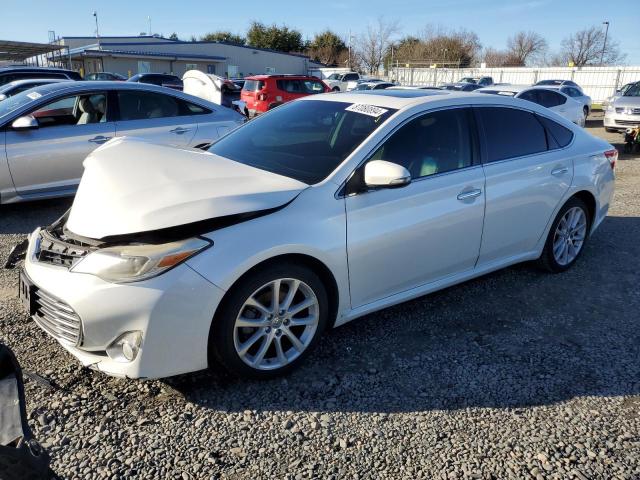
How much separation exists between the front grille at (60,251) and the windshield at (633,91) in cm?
1739

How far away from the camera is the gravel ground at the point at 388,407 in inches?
95.3

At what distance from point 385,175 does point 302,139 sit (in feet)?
3.12

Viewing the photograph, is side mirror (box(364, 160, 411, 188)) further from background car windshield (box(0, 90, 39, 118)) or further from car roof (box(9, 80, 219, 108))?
background car windshield (box(0, 90, 39, 118))

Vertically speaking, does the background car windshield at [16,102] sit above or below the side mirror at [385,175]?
above

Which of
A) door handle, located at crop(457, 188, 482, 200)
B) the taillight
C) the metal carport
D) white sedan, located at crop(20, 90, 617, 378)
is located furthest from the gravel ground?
the metal carport

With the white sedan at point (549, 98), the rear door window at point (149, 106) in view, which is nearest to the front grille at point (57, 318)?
the rear door window at point (149, 106)

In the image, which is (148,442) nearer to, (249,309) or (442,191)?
(249,309)

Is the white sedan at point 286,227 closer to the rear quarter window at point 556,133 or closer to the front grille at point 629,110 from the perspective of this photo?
the rear quarter window at point 556,133

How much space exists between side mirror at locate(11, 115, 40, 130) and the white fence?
112 feet

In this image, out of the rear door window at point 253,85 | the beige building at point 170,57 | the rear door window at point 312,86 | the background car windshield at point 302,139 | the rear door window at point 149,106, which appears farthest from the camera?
the beige building at point 170,57

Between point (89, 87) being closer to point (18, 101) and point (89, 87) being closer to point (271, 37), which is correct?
point (18, 101)

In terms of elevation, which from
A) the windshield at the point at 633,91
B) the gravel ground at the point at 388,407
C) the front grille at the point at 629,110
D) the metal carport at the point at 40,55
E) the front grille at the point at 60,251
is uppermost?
the metal carport at the point at 40,55

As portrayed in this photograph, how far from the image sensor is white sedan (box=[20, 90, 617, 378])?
8.38ft

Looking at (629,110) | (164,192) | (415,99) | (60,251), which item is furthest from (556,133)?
(629,110)
